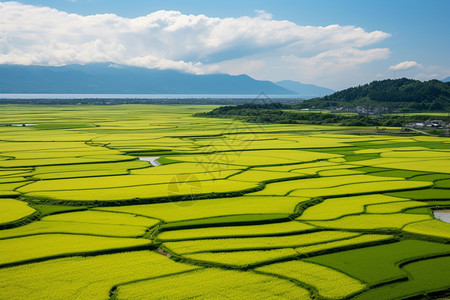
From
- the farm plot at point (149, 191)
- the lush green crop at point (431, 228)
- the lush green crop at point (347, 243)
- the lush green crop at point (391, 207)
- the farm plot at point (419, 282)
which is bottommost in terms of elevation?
the farm plot at point (419, 282)

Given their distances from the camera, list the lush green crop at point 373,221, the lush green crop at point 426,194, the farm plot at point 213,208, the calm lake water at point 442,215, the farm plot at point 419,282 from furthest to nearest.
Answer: the lush green crop at point 426,194, the calm lake water at point 442,215, the farm plot at point 213,208, the lush green crop at point 373,221, the farm plot at point 419,282

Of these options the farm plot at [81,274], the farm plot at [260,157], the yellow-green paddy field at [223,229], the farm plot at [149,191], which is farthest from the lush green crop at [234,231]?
the farm plot at [260,157]

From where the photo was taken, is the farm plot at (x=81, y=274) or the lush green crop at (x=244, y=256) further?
the lush green crop at (x=244, y=256)

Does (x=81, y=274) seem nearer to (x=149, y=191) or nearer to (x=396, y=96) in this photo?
(x=149, y=191)

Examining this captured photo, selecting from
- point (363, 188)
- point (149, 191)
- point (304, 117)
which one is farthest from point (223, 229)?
point (304, 117)

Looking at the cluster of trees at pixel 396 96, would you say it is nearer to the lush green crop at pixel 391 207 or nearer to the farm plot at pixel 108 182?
the farm plot at pixel 108 182
